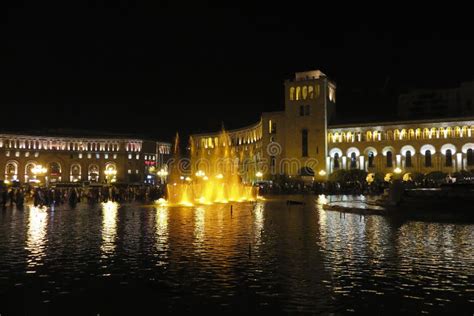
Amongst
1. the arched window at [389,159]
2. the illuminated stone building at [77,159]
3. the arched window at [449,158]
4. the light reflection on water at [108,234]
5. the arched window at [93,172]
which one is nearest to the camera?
the light reflection on water at [108,234]

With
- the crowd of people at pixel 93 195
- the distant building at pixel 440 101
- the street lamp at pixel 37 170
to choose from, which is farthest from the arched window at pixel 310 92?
the street lamp at pixel 37 170

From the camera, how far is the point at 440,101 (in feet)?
291

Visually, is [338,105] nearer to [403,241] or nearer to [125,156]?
[125,156]

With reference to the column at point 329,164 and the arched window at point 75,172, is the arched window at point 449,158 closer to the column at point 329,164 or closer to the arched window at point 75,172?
the column at point 329,164

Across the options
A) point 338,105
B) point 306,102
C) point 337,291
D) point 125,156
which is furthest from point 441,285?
point 125,156

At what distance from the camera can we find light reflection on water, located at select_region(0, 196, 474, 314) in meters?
8.72

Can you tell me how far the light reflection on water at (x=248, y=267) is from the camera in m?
8.72

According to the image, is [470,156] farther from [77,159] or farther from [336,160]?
[77,159]

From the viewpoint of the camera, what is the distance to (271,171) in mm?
87750

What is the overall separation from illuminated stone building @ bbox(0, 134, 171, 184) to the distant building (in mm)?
64878

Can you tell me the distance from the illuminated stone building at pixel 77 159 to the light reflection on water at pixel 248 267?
112 m

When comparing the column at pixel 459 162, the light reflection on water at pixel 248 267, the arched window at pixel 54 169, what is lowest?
the light reflection on water at pixel 248 267

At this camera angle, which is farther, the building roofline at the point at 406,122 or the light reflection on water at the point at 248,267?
the building roofline at the point at 406,122

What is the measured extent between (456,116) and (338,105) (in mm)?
29004
